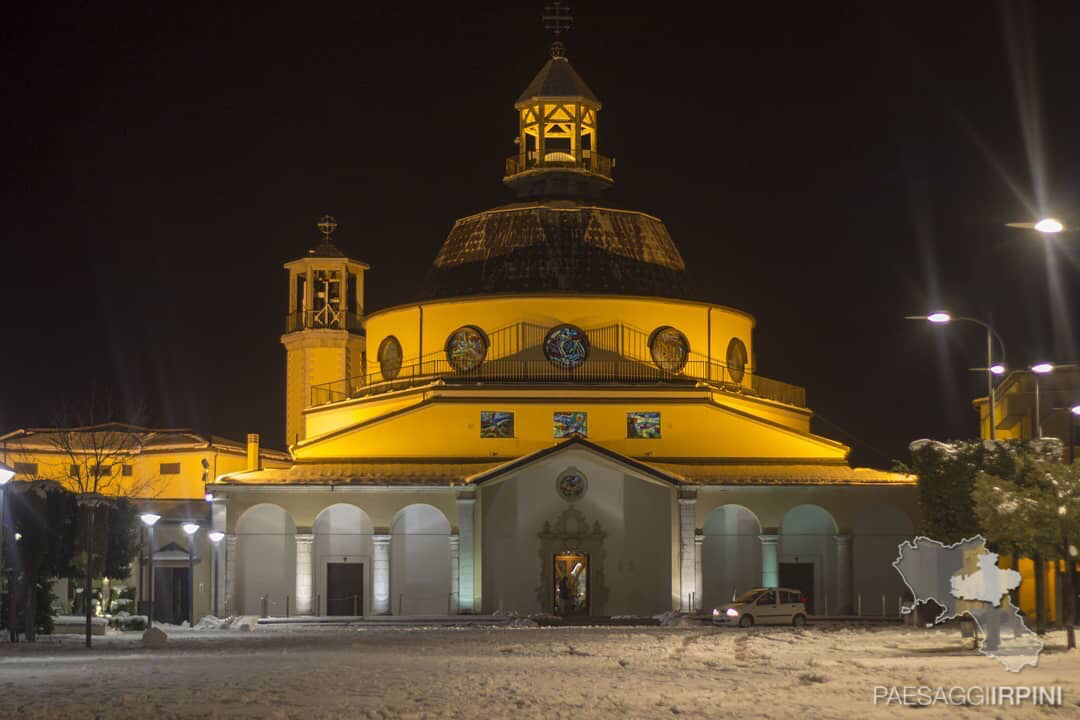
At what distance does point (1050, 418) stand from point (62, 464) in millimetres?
44787

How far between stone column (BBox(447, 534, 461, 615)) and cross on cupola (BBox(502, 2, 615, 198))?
16654 mm

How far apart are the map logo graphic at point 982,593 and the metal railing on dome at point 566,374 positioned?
12852 mm

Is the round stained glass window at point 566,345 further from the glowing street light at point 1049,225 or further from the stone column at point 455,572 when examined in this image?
the glowing street light at point 1049,225

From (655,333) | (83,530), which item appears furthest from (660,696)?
(655,333)

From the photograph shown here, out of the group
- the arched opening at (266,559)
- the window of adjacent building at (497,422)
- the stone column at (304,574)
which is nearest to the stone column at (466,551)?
the window of adjacent building at (497,422)

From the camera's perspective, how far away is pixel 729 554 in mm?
66188

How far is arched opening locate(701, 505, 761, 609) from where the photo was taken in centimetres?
6569

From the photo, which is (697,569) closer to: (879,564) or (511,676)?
(879,564)

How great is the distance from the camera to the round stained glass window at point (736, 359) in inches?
2793

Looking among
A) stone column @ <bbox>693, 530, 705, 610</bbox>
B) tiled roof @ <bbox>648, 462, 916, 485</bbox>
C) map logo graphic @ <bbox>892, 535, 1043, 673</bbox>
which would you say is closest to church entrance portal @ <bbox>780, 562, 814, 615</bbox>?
tiled roof @ <bbox>648, 462, 916, 485</bbox>

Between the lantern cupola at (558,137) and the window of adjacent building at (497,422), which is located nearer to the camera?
the window of adjacent building at (497,422)

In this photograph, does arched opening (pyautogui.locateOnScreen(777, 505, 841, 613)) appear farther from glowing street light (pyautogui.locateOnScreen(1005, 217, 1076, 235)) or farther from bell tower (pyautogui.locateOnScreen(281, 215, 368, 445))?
glowing street light (pyautogui.locateOnScreen(1005, 217, 1076, 235))

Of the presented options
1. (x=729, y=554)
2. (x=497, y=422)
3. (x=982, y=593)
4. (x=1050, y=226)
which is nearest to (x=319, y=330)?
(x=497, y=422)

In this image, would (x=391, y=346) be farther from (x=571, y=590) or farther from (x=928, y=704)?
(x=928, y=704)
